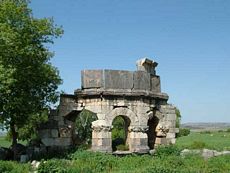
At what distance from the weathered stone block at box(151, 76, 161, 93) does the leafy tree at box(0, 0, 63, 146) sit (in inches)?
221

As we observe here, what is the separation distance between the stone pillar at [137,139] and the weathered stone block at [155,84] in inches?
102

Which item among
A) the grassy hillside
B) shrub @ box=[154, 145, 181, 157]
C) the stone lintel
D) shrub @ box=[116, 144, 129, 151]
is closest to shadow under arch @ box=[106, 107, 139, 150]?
the stone lintel

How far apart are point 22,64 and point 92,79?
382 centimetres

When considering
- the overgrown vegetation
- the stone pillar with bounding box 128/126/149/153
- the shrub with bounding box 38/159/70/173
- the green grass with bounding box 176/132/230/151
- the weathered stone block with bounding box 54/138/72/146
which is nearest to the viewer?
the shrub with bounding box 38/159/70/173

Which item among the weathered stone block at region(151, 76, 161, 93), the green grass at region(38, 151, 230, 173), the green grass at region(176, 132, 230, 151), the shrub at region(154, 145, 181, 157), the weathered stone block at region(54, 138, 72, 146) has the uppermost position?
the weathered stone block at region(151, 76, 161, 93)

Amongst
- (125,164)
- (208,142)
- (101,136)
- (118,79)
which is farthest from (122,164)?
(208,142)

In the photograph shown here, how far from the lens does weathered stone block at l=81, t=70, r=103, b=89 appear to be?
62.2 ft

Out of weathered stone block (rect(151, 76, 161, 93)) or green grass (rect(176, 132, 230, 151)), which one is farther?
weathered stone block (rect(151, 76, 161, 93))

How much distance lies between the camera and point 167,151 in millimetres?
18672

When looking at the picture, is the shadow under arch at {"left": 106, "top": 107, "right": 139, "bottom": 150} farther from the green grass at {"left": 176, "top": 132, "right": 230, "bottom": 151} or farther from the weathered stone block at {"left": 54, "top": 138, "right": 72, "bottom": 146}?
the green grass at {"left": 176, "top": 132, "right": 230, "bottom": 151}

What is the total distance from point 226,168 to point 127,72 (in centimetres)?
703

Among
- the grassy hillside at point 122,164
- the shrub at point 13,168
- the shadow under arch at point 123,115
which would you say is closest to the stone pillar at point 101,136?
the shadow under arch at point 123,115

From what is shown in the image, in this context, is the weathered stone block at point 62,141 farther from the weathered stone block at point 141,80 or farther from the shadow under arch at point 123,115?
the weathered stone block at point 141,80

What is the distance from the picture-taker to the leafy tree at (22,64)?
15.5 m
